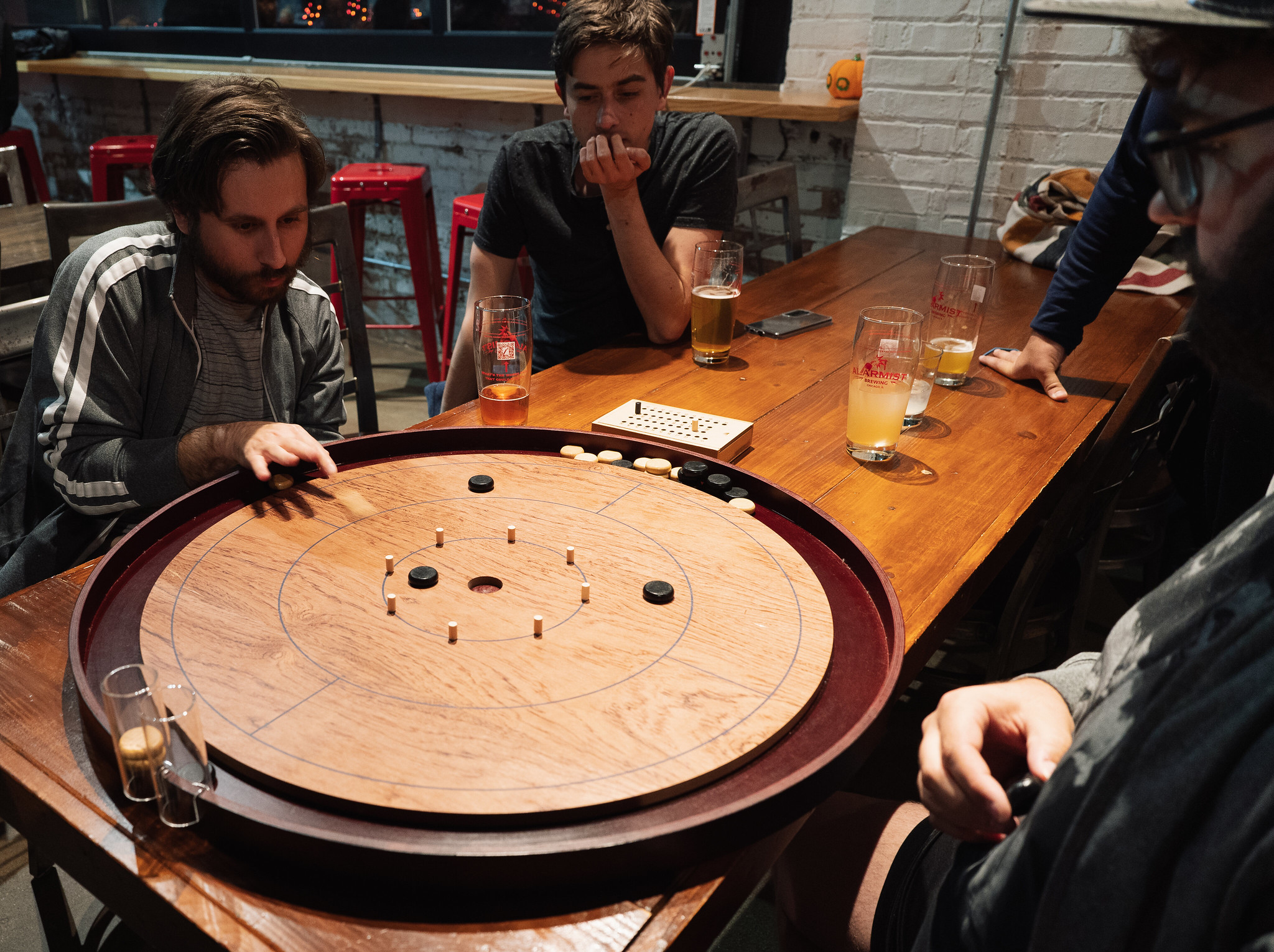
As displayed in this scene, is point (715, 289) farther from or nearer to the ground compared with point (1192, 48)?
nearer to the ground

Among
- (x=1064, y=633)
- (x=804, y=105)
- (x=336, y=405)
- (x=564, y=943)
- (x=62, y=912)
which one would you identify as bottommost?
(x=1064, y=633)

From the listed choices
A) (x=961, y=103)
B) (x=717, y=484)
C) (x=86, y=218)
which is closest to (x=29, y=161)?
(x=86, y=218)

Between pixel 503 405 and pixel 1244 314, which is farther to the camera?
pixel 503 405

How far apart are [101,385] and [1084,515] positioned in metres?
1.63

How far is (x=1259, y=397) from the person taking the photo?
64 cm

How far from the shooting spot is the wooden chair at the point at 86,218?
201 cm

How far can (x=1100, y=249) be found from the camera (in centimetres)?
168

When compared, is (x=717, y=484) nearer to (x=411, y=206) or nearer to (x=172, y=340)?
(x=172, y=340)

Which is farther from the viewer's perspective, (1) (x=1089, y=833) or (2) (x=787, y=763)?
(2) (x=787, y=763)

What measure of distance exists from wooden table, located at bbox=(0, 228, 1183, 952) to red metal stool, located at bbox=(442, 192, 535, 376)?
137 cm

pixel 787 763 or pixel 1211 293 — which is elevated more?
pixel 1211 293

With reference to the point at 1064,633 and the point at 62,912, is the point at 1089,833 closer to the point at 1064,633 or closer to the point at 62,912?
the point at 62,912

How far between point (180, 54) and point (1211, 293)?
6.38 meters

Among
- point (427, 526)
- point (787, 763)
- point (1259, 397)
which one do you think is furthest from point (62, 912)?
point (1259, 397)
